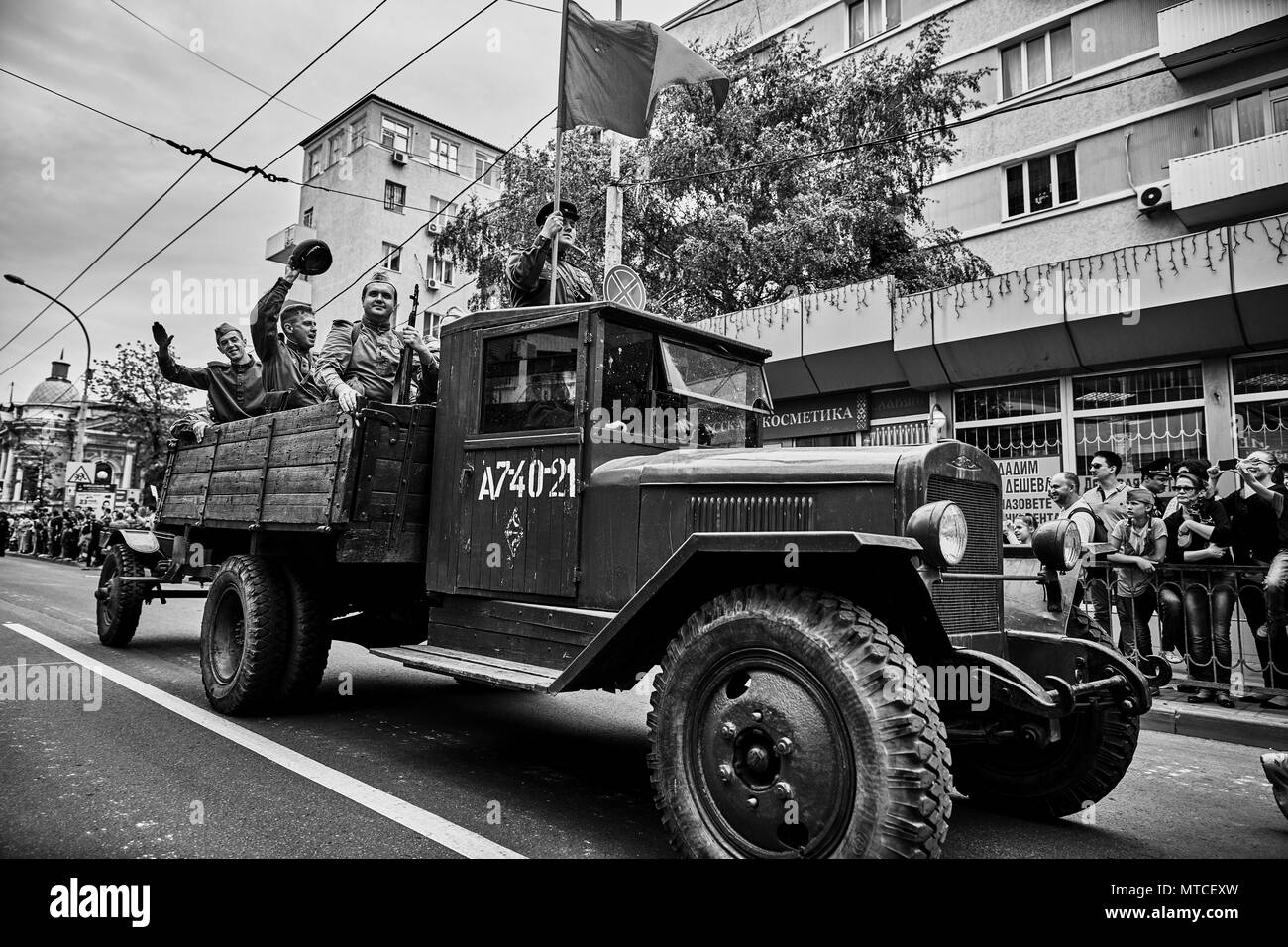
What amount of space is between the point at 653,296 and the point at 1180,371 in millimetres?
8453

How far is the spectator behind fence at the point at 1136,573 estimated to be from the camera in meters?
7.23

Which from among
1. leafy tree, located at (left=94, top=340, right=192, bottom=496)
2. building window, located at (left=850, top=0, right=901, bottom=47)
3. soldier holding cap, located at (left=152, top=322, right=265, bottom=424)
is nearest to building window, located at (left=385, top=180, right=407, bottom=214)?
leafy tree, located at (left=94, top=340, right=192, bottom=496)

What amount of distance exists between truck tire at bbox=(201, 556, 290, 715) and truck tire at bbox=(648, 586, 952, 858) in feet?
10.5

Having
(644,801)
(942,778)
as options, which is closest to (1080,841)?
(942,778)

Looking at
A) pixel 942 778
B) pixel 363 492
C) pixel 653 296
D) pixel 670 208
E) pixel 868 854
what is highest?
pixel 670 208

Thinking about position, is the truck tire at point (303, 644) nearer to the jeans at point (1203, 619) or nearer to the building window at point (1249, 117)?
the jeans at point (1203, 619)

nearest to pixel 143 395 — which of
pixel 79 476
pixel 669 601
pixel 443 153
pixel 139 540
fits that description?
pixel 79 476

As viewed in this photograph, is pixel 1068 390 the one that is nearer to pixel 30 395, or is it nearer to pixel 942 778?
pixel 942 778

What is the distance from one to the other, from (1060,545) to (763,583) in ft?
5.24

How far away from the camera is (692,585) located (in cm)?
336

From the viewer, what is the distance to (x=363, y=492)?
485 cm

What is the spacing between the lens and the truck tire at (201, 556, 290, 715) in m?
5.23

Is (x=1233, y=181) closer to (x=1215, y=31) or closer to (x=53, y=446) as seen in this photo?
(x=1215, y=31)

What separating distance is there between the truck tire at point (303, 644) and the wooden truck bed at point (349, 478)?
494mm
